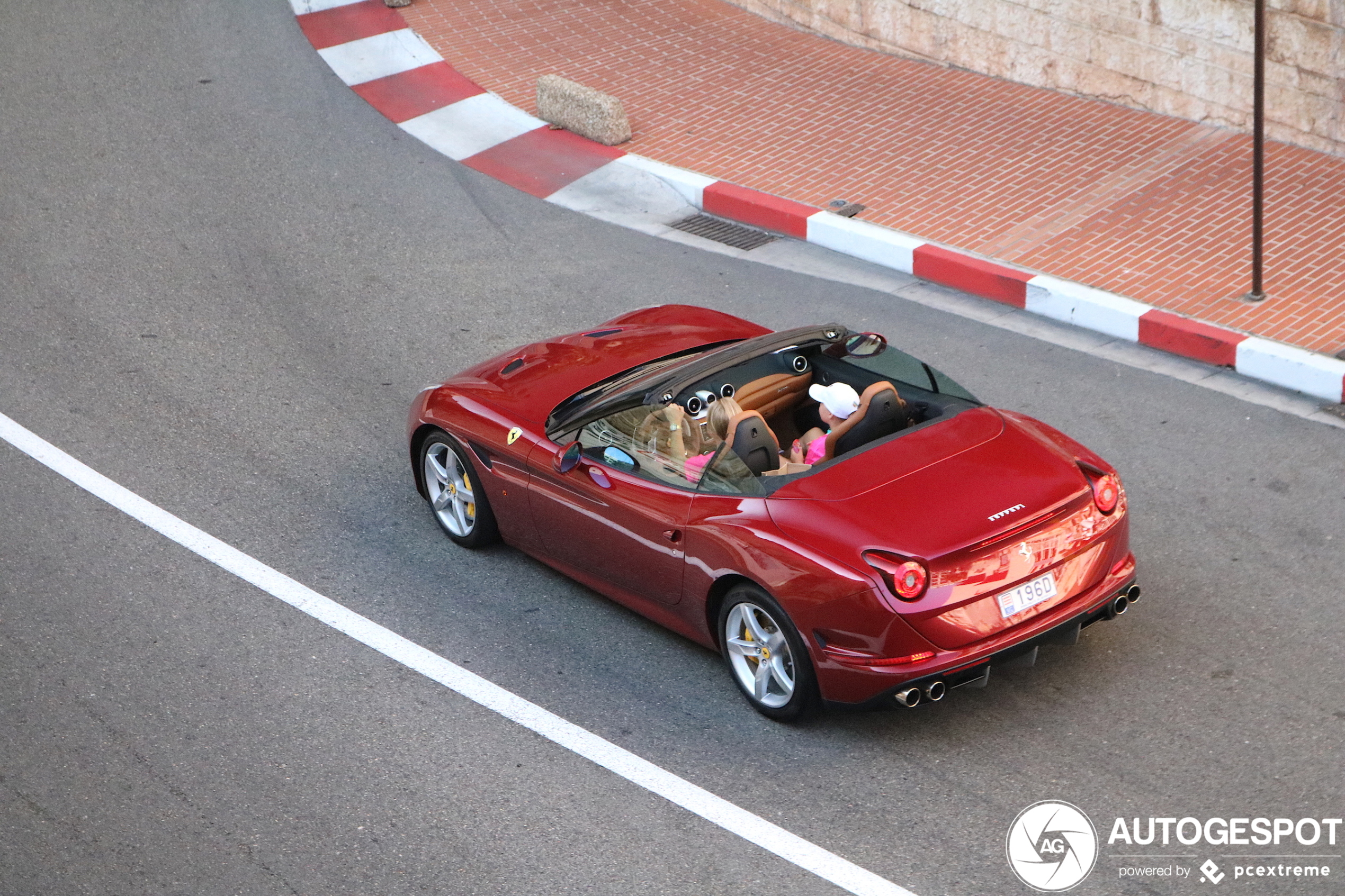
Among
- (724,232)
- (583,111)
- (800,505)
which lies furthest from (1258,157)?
(583,111)

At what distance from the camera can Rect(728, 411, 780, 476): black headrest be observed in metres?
5.75

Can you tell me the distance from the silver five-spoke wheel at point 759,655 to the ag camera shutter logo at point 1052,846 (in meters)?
1.00

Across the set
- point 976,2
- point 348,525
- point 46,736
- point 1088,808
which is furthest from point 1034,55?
point 46,736

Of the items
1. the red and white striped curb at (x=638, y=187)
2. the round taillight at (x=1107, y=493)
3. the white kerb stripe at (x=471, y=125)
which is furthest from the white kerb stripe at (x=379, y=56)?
the round taillight at (x=1107, y=493)

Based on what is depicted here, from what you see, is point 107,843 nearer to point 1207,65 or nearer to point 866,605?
point 866,605

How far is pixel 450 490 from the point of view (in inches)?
274

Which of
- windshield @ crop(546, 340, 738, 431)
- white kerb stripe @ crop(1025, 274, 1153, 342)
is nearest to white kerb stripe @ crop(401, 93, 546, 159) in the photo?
white kerb stripe @ crop(1025, 274, 1153, 342)

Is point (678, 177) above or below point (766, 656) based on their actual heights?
below

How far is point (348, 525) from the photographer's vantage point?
723 cm

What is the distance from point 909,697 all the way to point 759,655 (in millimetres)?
688

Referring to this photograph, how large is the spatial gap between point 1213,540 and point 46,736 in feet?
16.8

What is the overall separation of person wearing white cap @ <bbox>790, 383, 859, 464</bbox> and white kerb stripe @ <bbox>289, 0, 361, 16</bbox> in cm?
1052

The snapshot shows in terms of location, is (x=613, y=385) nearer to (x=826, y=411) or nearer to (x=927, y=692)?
(x=826, y=411)

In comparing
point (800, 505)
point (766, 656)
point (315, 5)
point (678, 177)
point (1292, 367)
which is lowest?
point (1292, 367)
